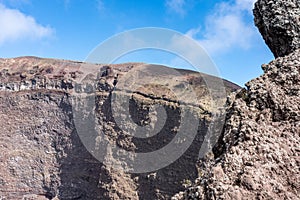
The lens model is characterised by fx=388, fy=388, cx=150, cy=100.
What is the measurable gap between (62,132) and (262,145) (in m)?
49.9

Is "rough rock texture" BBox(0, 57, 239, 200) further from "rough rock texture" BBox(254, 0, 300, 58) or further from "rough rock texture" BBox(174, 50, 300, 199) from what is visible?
"rough rock texture" BBox(174, 50, 300, 199)

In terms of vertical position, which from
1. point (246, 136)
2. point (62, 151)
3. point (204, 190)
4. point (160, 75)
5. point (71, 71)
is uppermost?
point (71, 71)

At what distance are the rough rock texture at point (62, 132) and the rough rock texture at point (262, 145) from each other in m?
34.5

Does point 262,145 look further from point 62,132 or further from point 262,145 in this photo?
point 62,132

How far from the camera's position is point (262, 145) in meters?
2.46

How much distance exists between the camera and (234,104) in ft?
9.60

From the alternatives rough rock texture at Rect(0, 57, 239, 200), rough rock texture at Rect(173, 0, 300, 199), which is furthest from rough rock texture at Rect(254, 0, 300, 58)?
rough rock texture at Rect(0, 57, 239, 200)

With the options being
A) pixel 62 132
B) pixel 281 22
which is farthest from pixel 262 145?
pixel 62 132

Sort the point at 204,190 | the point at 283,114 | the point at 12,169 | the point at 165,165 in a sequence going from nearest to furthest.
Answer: the point at 204,190 → the point at 283,114 → the point at 165,165 → the point at 12,169

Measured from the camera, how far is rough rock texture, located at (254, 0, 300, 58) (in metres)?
3.72

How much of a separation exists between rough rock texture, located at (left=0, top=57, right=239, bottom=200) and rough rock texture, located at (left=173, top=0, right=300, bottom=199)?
34462 millimetres

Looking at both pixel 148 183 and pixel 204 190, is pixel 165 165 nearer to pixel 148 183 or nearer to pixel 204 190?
pixel 148 183

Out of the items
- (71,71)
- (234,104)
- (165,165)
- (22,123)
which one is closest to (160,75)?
(165,165)

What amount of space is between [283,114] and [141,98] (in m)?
37.4
